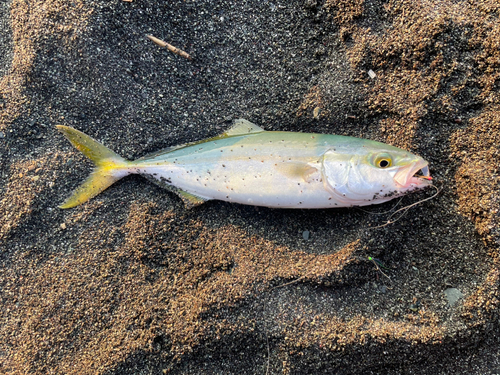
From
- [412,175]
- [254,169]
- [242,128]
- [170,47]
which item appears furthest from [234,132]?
[412,175]

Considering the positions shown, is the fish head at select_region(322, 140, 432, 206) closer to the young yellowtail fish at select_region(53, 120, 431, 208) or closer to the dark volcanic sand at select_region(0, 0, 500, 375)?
the young yellowtail fish at select_region(53, 120, 431, 208)

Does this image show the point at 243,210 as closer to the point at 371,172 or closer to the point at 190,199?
the point at 190,199

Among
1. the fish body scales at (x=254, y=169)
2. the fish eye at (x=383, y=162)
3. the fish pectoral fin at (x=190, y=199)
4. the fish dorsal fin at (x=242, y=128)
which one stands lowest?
the fish pectoral fin at (x=190, y=199)

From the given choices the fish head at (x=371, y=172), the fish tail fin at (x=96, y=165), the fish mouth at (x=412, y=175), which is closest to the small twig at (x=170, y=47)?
the fish tail fin at (x=96, y=165)

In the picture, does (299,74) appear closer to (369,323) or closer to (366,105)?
(366,105)

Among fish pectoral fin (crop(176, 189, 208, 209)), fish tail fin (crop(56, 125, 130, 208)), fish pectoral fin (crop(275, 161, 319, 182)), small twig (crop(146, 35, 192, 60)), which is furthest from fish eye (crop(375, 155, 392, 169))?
fish tail fin (crop(56, 125, 130, 208))

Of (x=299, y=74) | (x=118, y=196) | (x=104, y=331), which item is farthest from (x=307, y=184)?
(x=104, y=331)

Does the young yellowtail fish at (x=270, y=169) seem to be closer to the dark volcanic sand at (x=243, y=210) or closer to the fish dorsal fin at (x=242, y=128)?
the fish dorsal fin at (x=242, y=128)
